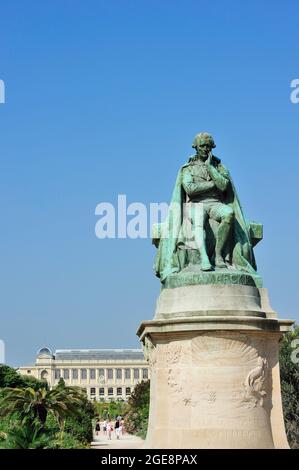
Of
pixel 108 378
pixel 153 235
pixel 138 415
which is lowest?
pixel 153 235

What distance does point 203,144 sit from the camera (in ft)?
61.1

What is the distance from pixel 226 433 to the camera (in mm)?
16688

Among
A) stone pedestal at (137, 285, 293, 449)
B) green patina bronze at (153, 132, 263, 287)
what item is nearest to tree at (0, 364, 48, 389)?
green patina bronze at (153, 132, 263, 287)

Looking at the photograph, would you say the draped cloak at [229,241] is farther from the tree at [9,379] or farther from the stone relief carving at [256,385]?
the tree at [9,379]

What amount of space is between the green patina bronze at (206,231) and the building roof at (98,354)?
6947 inches

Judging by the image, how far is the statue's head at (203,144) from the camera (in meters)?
18.6

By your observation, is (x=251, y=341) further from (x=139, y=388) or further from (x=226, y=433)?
(x=139, y=388)

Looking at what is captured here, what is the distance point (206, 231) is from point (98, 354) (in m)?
181

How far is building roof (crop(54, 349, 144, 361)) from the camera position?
638 ft
